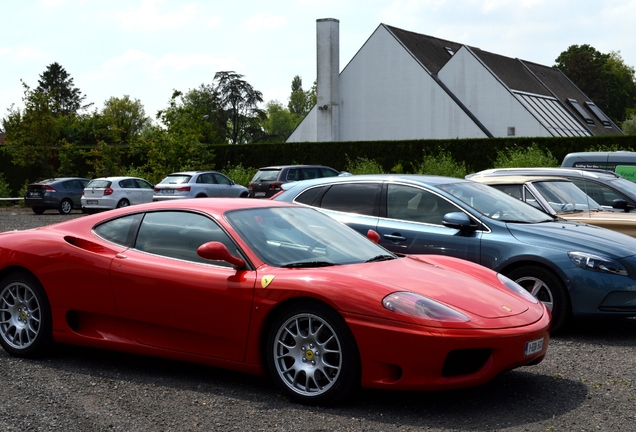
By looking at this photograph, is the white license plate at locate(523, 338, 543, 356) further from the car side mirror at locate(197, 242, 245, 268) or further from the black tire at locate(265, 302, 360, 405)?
the car side mirror at locate(197, 242, 245, 268)

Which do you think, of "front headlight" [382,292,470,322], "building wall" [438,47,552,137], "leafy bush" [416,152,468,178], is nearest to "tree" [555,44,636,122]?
"building wall" [438,47,552,137]

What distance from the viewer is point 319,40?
162ft

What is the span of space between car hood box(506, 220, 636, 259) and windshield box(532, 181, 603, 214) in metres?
2.08

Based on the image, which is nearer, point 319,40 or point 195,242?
Answer: point 195,242

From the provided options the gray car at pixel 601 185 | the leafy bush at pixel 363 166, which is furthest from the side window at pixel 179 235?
the leafy bush at pixel 363 166

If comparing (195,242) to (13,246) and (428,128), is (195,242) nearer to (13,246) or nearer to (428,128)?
(13,246)

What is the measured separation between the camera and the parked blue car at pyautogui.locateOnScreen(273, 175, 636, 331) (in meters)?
7.57

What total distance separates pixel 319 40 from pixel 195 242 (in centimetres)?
4472

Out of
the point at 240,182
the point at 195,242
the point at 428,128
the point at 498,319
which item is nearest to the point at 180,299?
the point at 195,242

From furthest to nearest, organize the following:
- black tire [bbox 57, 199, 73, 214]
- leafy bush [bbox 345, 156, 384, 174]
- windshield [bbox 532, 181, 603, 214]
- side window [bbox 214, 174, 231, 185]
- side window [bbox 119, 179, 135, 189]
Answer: leafy bush [bbox 345, 156, 384, 174]
black tire [bbox 57, 199, 73, 214]
side window [bbox 119, 179, 135, 189]
side window [bbox 214, 174, 231, 185]
windshield [bbox 532, 181, 603, 214]

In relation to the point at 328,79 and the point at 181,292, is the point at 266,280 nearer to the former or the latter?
the point at 181,292

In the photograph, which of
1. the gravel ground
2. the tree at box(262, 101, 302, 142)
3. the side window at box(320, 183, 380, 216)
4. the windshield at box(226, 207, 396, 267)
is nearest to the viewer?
the gravel ground

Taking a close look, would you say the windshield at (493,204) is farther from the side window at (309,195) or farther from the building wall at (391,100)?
the building wall at (391,100)

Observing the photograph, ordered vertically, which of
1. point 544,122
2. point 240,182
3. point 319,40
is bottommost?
point 240,182
